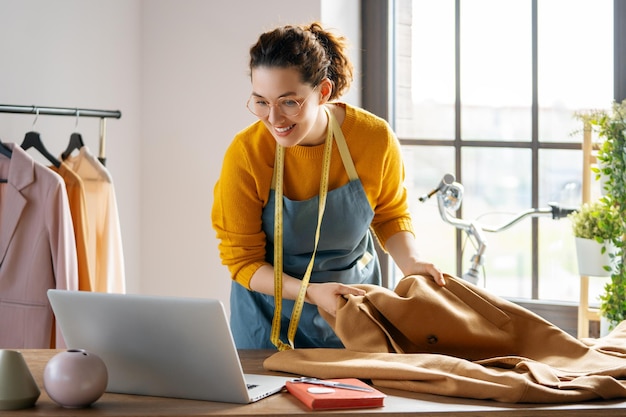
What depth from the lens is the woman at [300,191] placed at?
86.7 inches

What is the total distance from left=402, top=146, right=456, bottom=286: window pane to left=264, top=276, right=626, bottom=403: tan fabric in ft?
6.15

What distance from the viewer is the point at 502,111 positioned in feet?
12.5

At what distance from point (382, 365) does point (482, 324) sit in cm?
30

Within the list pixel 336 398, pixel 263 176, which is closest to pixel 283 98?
pixel 263 176

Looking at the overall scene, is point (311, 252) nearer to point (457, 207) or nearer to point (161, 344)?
point (161, 344)

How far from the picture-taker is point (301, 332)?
2398 millimetres

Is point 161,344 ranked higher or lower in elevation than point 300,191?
lower

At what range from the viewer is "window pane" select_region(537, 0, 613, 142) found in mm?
3672

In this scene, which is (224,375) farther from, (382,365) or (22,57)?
(22,57)

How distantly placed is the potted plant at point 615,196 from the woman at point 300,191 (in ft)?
3.36

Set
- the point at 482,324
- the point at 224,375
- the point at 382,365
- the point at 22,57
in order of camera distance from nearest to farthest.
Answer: the point at 224,375, the point at 382,365, the point at 482,324, the point at 22,57

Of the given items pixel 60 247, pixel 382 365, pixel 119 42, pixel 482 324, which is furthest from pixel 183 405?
pixel 119 42

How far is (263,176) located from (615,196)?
1.45 meters

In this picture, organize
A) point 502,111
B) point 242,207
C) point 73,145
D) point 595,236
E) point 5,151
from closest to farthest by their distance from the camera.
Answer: point 242,207 → point 5,151 → point 73,145 → point 595,236 → point 502,111
